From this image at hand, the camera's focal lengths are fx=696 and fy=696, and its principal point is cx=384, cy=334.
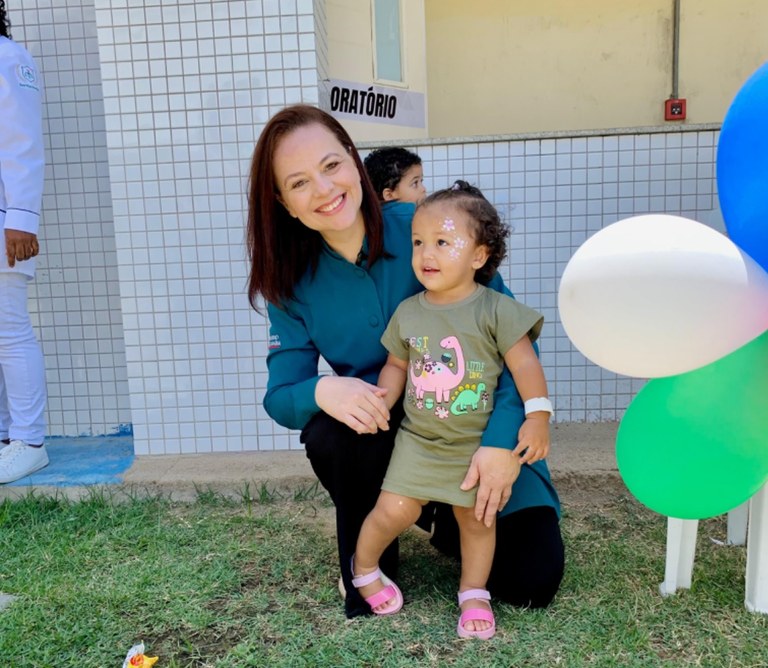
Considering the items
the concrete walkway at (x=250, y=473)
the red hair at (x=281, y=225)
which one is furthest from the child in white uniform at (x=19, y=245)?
the red hair at (x=281, y=225)

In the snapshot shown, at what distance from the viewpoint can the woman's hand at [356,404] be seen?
5.76ft

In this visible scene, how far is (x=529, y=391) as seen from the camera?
1.73 metres

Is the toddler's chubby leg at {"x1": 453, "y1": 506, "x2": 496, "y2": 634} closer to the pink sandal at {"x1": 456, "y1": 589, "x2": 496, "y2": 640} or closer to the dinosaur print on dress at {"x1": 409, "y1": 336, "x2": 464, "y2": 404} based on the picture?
the pink sandal at {"x1": 456, "y1": 589, "x2": 496, "y2": 640}

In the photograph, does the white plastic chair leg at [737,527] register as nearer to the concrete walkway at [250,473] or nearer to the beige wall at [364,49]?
the concrete walkway at [250,473]

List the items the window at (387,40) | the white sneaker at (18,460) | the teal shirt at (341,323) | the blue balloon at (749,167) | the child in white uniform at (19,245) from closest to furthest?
the blue balloon at (749,167)
the teal shirt at (341,323)
the child in white uniform at (19,245)
the white sneaker at (18,460)
the window at (387,40)

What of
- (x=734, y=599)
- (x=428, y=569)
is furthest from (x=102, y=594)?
(x=734, y=599)

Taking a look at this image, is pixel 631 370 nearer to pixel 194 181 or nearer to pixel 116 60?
pixel 194 181

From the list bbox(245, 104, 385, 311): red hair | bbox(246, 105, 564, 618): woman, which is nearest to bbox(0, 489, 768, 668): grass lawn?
bbox(246, 105, 564, 618): woman

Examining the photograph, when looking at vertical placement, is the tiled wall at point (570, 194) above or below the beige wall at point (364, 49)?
below

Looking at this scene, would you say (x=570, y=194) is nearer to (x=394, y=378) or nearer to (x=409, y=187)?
(x=409, y=187)

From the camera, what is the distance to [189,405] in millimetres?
3176

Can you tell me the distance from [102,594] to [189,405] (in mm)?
1221

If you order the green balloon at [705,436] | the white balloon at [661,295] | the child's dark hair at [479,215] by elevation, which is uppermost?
the child's dark hair at [479,215]

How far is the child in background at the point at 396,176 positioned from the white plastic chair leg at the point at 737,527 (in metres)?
1.58
